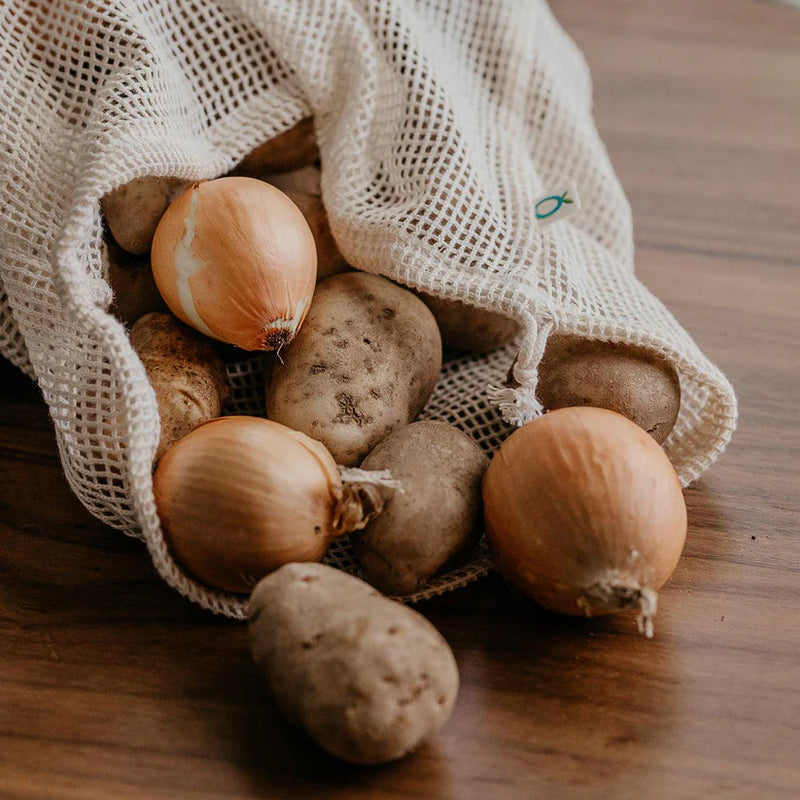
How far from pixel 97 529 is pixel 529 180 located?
17.8 inches

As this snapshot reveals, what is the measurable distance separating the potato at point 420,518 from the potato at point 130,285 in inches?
9.7

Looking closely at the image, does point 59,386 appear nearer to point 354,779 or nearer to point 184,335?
point 184,335

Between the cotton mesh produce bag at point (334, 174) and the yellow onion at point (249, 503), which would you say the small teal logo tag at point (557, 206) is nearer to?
the cotton mesh produce bag at point (334, 174)

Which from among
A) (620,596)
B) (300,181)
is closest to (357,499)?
(620,596)

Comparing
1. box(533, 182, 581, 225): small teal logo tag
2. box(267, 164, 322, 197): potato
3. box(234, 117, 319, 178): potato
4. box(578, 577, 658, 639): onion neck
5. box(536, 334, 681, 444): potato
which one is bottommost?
box(578, 577, 658, 639): onion neck

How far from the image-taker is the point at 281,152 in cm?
84

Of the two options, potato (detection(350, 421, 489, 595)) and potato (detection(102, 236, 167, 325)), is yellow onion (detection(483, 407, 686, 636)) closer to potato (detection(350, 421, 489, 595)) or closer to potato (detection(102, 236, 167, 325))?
potato (detection(350, 421, 489, 595))

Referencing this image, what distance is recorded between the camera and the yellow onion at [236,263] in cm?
67

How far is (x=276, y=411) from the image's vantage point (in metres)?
0.71

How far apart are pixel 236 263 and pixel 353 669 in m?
0.30

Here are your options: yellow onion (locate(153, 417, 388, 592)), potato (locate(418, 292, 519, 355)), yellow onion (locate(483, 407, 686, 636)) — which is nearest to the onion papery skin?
yellow onion (locate(153, 417, 388, 592))

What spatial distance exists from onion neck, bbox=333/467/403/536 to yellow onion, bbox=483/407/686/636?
7 centimetres

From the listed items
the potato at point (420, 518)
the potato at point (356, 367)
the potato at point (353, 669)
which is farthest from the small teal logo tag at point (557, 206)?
the potato at point (353, 669)

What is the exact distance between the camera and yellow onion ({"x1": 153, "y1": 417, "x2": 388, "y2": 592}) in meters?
0.59
